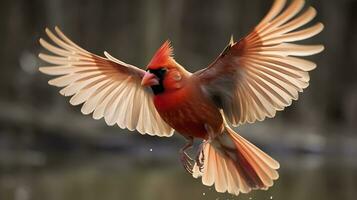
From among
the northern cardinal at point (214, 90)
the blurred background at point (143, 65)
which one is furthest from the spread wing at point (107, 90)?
the blurred background at point (143, 65)

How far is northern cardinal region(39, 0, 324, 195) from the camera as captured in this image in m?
3.80

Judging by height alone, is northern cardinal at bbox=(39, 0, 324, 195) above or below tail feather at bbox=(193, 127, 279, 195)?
above

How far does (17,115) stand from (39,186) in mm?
3247

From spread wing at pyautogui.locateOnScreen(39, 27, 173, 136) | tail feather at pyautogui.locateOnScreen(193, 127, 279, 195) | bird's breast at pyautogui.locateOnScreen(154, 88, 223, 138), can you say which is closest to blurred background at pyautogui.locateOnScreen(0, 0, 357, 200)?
spread wing at pyautogui.locateOnScreen(39, 27, 173, 136)

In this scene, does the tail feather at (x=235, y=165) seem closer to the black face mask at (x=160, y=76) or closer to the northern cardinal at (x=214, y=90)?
the northern cardinal at (x=214, y=90)

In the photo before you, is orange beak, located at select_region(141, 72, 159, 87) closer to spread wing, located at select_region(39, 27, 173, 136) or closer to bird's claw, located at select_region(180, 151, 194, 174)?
bird's claw, located at select_region(180, 151, 194, 174)

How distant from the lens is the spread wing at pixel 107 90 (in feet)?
14.5

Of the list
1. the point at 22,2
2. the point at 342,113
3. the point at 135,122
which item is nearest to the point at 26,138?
the point at 22,2

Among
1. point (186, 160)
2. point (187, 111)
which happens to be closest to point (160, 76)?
point (187, 111)

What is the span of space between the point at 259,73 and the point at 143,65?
26.5ft

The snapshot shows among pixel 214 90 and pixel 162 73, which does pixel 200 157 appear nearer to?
pixel 214 90

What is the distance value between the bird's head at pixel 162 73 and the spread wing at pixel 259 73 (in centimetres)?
18

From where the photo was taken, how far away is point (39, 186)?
866cm

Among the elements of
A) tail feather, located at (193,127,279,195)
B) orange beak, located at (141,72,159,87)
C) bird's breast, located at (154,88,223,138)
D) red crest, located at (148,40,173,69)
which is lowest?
tail feather, located at (193,127,279,195)
